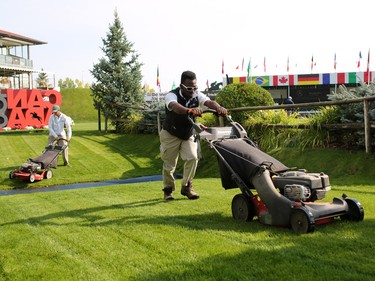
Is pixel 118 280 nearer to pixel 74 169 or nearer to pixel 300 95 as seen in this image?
pixel 74 169

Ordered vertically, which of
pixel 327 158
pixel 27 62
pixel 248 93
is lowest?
pixel 327 158

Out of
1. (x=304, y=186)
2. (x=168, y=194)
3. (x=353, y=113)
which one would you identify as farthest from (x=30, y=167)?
(x=304, y=186)

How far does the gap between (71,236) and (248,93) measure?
9.33 m

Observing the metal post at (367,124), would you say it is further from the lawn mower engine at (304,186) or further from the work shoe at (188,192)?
the lawn mower engine at (304,186)

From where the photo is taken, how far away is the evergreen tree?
941 inches

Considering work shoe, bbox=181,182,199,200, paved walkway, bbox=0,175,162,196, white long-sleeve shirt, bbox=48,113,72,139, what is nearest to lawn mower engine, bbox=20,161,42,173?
paved walkway, bbox=0,175,162,196

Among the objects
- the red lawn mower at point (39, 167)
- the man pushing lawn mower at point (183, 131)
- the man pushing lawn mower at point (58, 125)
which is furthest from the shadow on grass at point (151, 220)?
the man pushing lawn mower at point (58, 125)

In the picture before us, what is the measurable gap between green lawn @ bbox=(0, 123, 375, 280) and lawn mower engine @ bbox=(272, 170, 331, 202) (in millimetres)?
340

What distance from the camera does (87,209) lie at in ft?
20.7

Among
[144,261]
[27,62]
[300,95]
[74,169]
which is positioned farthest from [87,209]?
[27,62]

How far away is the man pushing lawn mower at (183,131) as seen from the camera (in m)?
6.07

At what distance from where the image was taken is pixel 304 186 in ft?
14.1

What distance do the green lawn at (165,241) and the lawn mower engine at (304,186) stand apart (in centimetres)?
34

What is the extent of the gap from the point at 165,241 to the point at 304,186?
4.67 ft
